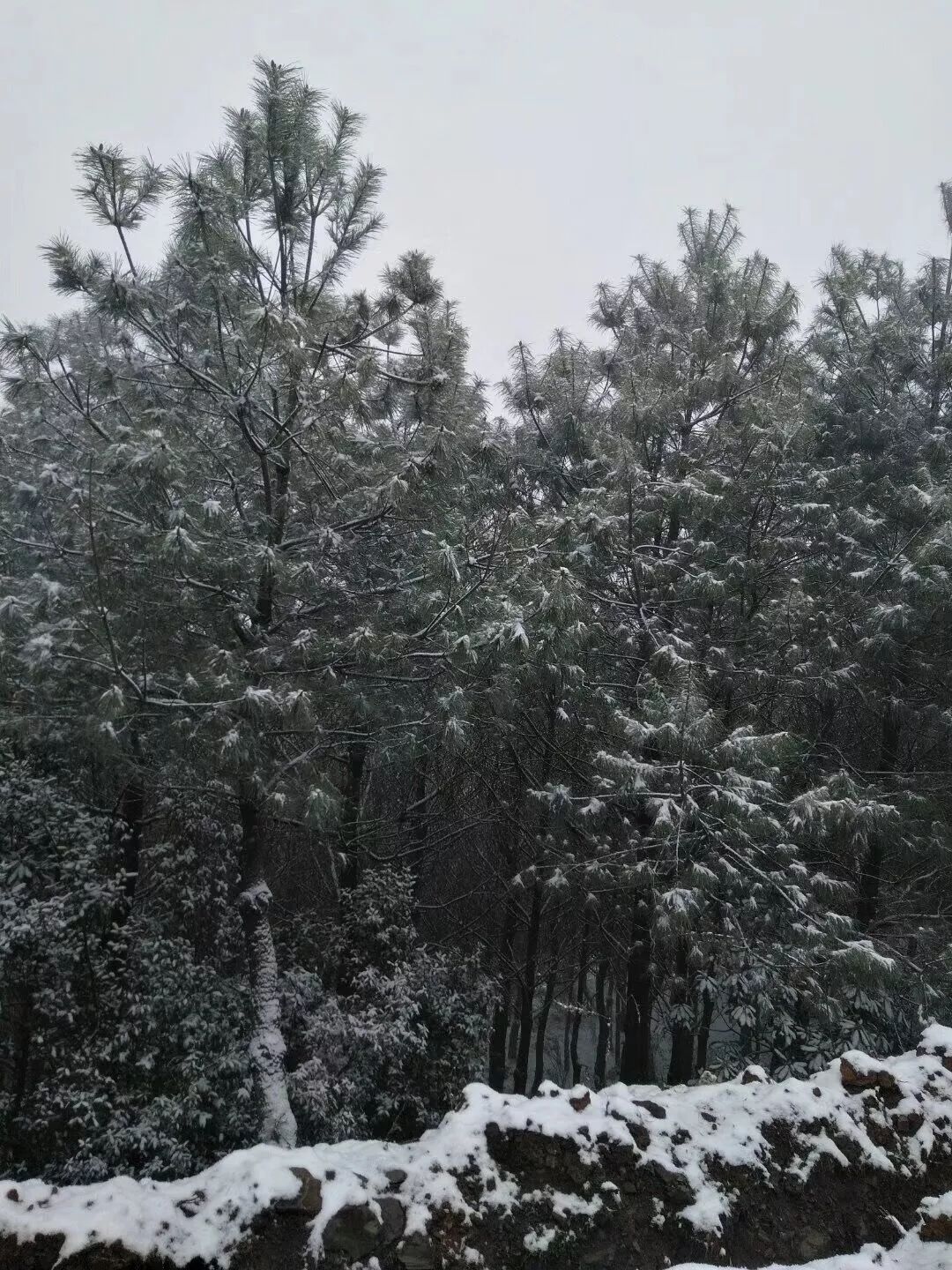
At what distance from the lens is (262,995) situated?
6.50 metres

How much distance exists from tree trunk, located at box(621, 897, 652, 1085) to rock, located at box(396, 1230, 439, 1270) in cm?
502

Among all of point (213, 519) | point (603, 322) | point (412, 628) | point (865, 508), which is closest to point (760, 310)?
point (603, 322)

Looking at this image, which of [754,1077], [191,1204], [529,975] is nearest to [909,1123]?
[754,1077]

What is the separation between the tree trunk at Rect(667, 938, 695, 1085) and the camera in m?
6.88

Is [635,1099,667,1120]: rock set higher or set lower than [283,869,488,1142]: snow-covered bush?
higher

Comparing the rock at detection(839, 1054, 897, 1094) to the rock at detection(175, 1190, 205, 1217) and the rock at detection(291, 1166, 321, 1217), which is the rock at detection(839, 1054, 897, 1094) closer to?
the rock at detection(291, 1166, 321, 1217)

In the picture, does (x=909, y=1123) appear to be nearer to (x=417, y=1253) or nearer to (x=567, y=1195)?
(x=567, y=1195)

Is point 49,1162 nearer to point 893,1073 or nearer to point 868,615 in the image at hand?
point 893,1073

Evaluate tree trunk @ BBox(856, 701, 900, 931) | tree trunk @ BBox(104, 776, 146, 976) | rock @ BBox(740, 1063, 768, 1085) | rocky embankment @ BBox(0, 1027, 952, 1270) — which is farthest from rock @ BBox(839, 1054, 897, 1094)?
tree trunk @ BBox(104, 776, 146, 976)

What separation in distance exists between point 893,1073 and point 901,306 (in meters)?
10.1

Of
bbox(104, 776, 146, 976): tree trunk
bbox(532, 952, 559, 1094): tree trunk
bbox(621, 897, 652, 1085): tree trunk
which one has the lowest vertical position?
bbox(532, 952, 559, 1094): tree trunk

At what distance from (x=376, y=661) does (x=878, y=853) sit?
654 centimetres

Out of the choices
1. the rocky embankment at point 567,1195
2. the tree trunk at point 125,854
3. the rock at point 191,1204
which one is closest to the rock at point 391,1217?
the rocky embankment at point 567,1195

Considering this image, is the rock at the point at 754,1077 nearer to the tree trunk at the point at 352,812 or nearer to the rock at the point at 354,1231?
the rock at the point at 354,1231
